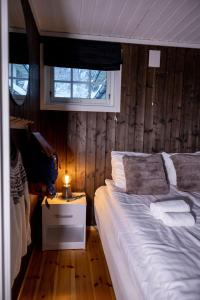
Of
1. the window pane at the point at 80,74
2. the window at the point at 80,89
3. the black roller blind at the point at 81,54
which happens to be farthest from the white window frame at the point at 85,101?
the window pane at the point at 80,74

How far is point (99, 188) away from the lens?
2.63 metres

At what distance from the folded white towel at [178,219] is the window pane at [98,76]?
1753 mm

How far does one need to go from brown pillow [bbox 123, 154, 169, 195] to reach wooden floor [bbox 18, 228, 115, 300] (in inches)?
29.0

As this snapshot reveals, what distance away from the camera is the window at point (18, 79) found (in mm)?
1407

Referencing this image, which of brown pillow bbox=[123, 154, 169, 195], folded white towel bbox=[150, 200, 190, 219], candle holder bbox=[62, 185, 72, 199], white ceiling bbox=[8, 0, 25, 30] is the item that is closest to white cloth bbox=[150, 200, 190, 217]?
folded white towel bbox=[150, 200, 190, 219]

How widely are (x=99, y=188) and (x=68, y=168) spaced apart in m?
0.42

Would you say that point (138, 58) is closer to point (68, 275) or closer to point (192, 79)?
point (192, 79)

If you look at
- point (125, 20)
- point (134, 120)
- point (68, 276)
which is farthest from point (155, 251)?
point (125, 20)

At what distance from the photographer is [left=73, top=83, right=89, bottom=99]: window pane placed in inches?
106

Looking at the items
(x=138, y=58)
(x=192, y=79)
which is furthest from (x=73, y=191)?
(x=192, y=79)

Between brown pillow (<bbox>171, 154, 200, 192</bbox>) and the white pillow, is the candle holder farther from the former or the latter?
brown pillow (<bbox>171, 154, 200, 192</bbox>)

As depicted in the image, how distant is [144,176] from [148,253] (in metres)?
1.09

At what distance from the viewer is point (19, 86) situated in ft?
5.18

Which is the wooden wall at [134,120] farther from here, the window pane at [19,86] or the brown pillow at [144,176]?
the window pane at [19,86]
